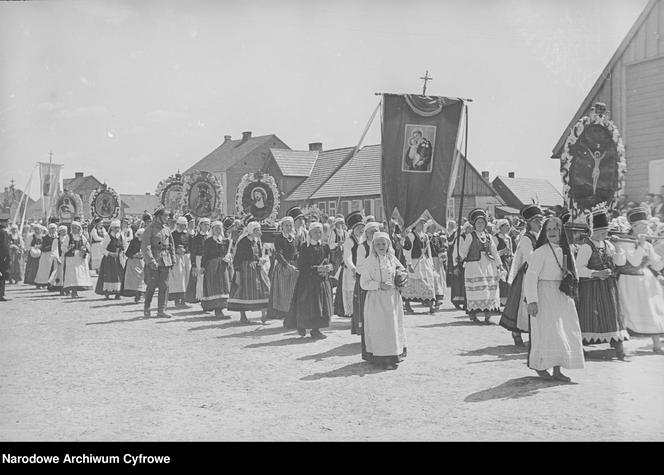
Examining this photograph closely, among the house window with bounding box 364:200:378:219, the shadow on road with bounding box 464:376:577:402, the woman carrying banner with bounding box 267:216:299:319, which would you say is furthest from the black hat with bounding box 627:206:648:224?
the house window with bounding box 364:200:378:219

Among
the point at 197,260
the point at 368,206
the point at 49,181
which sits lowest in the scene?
the point at 197,260

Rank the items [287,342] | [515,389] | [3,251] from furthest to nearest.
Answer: [3,251] < [287,342] < [515,389]

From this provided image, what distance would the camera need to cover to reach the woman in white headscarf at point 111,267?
52.6ft

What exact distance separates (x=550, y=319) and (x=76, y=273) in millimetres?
12918

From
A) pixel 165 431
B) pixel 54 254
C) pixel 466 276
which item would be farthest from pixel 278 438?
pixel 54 254

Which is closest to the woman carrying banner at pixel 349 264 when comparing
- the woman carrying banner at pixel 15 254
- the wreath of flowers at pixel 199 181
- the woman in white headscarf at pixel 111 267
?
the wreath of flowers at pixel 199 181

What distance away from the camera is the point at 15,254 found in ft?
71.0

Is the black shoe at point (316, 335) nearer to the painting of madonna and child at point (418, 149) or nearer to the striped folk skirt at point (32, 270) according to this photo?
the painting of madonna and child at point (418, 149)

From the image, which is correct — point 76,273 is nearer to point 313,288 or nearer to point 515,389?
point 313,288

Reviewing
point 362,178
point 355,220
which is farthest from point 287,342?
point 362,178

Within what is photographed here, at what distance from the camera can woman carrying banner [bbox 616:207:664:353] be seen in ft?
27.7

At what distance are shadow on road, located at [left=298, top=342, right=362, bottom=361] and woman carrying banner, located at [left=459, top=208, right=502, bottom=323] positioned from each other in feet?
9.23

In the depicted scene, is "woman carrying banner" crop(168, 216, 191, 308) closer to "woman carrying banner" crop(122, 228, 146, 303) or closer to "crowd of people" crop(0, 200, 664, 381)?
"crowd of people" crop(0, 200, 664, 381)

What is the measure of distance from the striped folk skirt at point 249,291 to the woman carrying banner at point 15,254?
12.4 m
